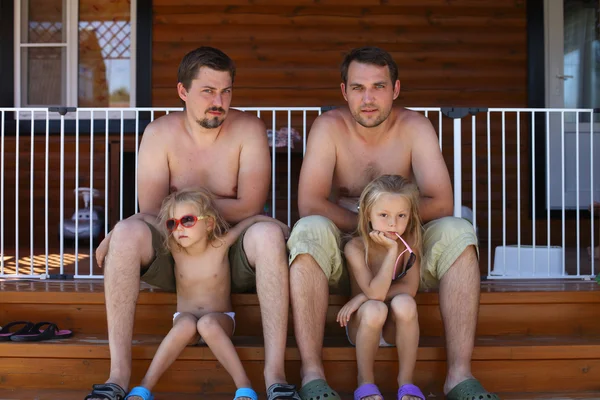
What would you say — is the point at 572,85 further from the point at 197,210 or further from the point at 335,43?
the point at 197,210

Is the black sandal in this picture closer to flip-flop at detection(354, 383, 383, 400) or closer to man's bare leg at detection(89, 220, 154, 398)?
flip-flop at detection(354, 383, 383, 400)

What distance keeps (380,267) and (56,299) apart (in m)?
1.55

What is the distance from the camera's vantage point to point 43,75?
618 cm

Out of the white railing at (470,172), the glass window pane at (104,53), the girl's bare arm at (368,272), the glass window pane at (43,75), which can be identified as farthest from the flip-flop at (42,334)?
the glass window pane at (43,75)

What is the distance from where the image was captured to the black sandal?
2.39 metres

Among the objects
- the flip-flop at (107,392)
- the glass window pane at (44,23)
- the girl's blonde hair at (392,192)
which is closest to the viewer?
the flip-flop at (107,392)

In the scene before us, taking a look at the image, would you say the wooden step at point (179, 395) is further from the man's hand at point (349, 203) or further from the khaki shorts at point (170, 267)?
the man's hand at point (349, 203)

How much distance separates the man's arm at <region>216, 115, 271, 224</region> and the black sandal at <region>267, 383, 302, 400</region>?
0.79 meters

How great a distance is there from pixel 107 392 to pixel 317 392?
74 cm

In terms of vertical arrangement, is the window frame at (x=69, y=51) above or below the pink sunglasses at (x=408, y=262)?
above

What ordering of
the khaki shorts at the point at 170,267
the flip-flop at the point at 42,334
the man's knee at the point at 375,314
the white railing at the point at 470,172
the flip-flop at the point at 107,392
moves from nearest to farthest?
the flip-flop at the point at 107,392 → the man's knee at the point at 375,314 → the khaki shorts at the point at 170,267 → the flip-flop at the point at 42,334 → the white railing at the point at 470,172

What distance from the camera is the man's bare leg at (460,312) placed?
256 cm

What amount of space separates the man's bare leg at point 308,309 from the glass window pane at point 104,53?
403 cm

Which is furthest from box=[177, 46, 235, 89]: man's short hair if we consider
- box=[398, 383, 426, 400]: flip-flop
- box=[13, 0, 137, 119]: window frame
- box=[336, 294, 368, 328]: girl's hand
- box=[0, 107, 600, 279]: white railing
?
box=[13, 0, 137, 119]: window frame
